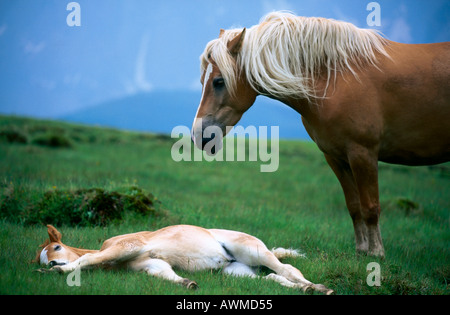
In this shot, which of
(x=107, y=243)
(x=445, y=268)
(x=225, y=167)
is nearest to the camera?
(x=107, y=243)

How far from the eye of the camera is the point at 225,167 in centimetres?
1784

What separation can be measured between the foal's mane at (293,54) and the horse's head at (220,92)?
1cm

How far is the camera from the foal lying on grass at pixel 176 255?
454 centimetres

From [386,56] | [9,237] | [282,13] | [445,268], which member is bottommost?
[445,268]

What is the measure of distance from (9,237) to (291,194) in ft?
28.5

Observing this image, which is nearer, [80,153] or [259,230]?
[259,230]

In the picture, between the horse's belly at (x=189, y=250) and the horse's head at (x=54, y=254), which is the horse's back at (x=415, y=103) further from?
the horse's head at (x=54, y=254)

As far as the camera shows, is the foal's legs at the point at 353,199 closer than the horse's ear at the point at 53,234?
No

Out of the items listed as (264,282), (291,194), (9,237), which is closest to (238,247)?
(264,282)

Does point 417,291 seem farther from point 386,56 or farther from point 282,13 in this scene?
point 282,13

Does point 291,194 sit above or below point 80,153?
below

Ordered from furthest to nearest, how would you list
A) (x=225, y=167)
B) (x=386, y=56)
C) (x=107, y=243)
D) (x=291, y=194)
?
(x=225, y=167) → (x=291, y=194) → (x=386, y=56) → (x=107, y=243)

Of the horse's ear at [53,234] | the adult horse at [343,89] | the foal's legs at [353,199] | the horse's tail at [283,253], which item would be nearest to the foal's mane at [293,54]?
the adult horse at [343,89]

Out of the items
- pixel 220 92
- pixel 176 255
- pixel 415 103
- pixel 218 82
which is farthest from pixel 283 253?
pixel 415 103
